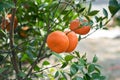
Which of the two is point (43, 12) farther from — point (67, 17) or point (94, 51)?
point (94, 51)

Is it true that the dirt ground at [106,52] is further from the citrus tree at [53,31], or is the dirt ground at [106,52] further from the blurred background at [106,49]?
the citrus tree at [53,31]

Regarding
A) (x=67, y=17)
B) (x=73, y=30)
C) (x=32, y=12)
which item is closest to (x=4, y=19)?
(x=32, y=12)

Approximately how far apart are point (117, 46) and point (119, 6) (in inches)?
225

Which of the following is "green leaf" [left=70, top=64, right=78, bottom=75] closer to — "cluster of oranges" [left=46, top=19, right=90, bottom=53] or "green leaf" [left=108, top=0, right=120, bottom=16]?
"cluster of oranges" [left=46, top=19, right=90, bottom=53]

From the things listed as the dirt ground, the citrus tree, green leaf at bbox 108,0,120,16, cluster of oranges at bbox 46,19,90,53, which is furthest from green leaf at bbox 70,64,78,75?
the dirt ground

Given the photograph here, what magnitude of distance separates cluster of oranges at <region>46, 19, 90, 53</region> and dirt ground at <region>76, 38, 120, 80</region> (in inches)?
120

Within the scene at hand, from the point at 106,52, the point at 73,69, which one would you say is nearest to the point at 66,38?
the point at 73,69

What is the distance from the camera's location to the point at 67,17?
1498mm

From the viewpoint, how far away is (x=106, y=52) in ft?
21.0

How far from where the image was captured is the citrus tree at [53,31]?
1292 mm

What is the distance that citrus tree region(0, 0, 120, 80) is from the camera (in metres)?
1.29

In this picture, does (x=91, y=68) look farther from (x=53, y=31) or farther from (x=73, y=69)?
(x=53, y=31)

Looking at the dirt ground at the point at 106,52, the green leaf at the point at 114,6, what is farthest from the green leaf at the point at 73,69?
the dirt ground at the point at 106,52

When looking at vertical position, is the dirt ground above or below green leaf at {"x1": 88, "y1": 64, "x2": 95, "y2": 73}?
below
